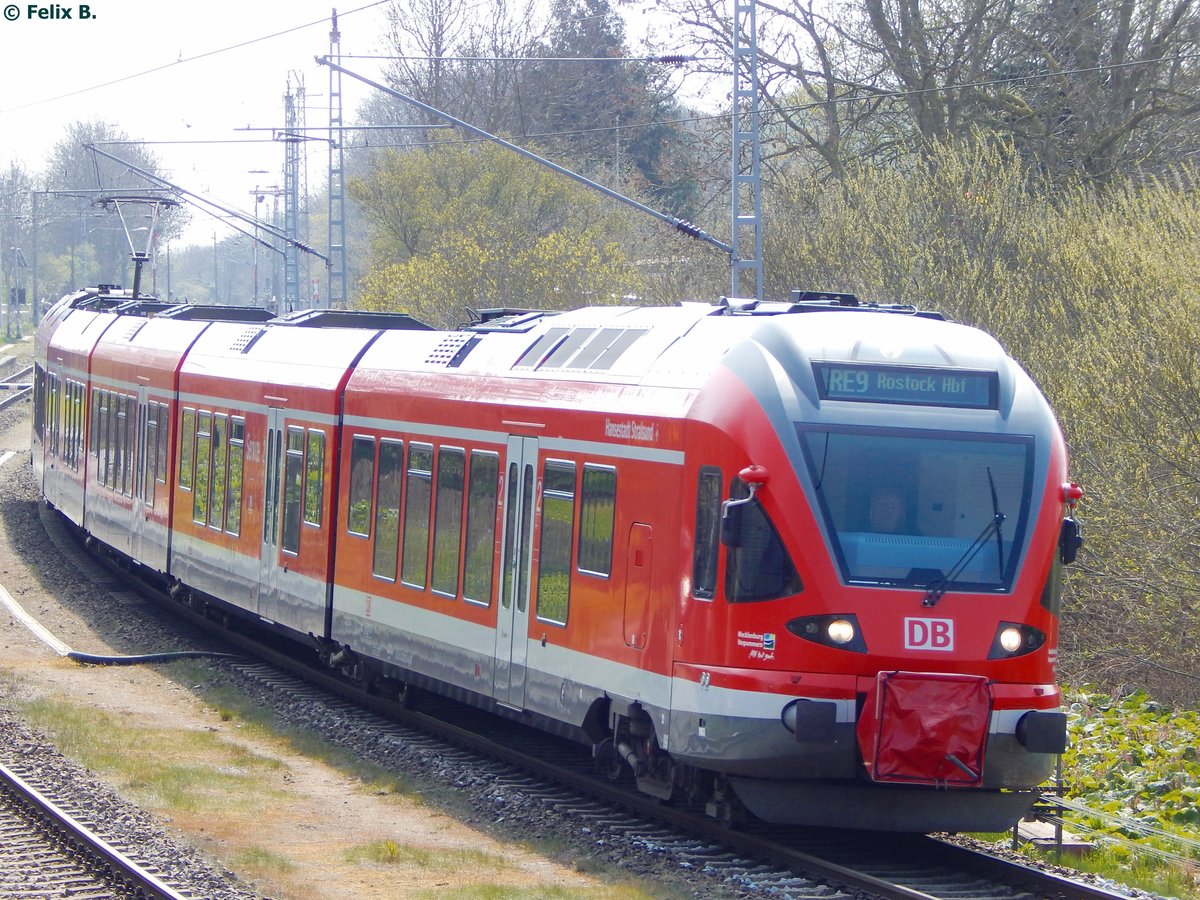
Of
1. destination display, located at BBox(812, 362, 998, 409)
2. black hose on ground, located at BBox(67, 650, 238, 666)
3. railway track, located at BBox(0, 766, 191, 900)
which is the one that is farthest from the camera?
black hose on ground, located at BBox(67, 650, 238, 666)

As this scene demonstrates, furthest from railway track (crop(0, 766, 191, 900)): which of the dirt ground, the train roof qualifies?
the train roof

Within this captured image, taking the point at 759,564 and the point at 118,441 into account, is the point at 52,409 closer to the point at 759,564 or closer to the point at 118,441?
the point at 118,441

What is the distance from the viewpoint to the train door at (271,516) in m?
16.2

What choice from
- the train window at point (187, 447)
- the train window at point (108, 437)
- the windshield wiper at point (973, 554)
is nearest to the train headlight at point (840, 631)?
the windshield wiper at point (973, 554)

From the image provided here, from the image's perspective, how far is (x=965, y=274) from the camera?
870 inches

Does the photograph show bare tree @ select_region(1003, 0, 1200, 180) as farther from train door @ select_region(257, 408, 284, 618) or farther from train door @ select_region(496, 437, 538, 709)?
train door @ select_region(496, 437, 538, 709)

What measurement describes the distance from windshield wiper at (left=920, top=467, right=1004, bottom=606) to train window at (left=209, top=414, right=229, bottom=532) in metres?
10.2

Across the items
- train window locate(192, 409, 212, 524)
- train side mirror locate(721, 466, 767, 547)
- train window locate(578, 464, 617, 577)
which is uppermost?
train side mirror locate(721, 466, 767, 547)

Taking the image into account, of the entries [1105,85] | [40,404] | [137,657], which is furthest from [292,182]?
[137,657]

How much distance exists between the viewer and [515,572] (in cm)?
1152

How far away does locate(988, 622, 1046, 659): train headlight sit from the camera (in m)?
9.21

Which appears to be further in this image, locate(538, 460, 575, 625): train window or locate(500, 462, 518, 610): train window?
locate(500, 462, 518, 610): train window

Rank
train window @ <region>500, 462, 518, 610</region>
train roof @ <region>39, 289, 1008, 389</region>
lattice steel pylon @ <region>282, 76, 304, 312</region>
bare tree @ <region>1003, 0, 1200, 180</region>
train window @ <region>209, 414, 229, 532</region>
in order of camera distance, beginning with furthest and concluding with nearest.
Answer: lattice steel pylon @ <region>282, 76, 304, 312</region> < bare tree @ <region>1003, 0, 1200, 180</region> < train window @ <region>209, 414, 229, 532</region> < train window @ <region>500, 462, 518, 610</region> < train roof @ <region>39, 289, 1008, 389</region>

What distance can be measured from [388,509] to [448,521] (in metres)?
1.27
